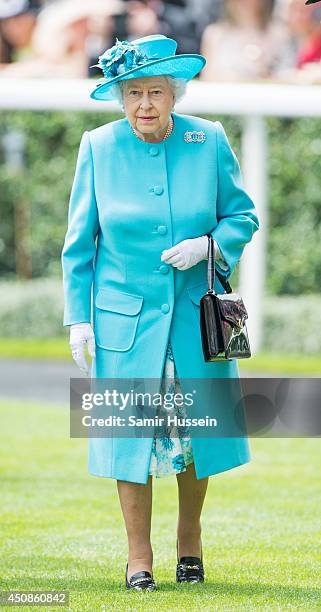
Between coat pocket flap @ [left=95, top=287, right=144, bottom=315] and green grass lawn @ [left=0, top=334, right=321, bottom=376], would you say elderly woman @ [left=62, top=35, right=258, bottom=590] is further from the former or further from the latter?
green grass lawn @ [left=0, top=334, right=321, bottom=376]

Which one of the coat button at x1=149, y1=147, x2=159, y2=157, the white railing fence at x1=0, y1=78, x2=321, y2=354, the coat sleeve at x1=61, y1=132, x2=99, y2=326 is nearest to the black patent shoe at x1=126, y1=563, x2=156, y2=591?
the coat sleeve at x1=61, y1=132, x2=99, y2=326

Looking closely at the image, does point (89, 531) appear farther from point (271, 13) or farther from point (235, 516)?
point (271, 13)

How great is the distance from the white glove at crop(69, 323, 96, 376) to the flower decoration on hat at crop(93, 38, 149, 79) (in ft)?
2.95

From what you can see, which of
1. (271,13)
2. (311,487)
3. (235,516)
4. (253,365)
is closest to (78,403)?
(311,487)

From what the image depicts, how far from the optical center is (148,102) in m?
4.77

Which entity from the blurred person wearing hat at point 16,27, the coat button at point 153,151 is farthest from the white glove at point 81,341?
the blurred person wearing hat at point 16,27

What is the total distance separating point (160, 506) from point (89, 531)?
31.8 inches

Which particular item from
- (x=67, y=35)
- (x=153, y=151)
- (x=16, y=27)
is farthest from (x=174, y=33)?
(x=153, y=151)

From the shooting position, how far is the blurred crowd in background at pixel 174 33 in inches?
534

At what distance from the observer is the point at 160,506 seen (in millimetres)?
7035

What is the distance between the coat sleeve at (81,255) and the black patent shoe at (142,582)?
0.92 meters

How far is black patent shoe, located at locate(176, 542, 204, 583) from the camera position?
4.99 m

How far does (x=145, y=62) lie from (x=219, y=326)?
97 cm

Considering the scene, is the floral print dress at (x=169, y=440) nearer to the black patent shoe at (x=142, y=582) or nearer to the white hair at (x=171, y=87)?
the black patent shoe at (x=142, y=582)
